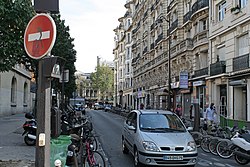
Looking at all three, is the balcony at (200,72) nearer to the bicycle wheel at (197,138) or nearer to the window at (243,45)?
the window at (243,45)

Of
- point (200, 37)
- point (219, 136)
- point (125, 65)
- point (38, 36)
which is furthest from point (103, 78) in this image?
point (38, 36)

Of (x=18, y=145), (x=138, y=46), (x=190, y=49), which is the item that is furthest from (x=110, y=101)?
(x=18, y=145)

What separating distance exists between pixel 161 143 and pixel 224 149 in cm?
432

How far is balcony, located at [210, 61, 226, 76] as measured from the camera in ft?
85.0

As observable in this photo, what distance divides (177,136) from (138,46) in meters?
59.6

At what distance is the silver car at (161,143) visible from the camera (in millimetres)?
8516

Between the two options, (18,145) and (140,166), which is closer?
(140,166)

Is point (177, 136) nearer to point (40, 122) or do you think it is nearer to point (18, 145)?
point (40, 122)

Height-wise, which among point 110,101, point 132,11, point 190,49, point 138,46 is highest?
point 132,11

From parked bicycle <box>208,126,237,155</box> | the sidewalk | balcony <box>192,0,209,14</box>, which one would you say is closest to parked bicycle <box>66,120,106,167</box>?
the sidewalk

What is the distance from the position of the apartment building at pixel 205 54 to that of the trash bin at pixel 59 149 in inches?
518

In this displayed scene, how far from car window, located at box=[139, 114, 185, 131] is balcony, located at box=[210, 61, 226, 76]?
16.6 meters

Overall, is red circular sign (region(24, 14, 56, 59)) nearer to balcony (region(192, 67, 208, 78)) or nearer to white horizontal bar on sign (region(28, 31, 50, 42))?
white horizontal bar on sign (region(28, 31, 50, 42))

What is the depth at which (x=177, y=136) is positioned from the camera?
29.9 feet
